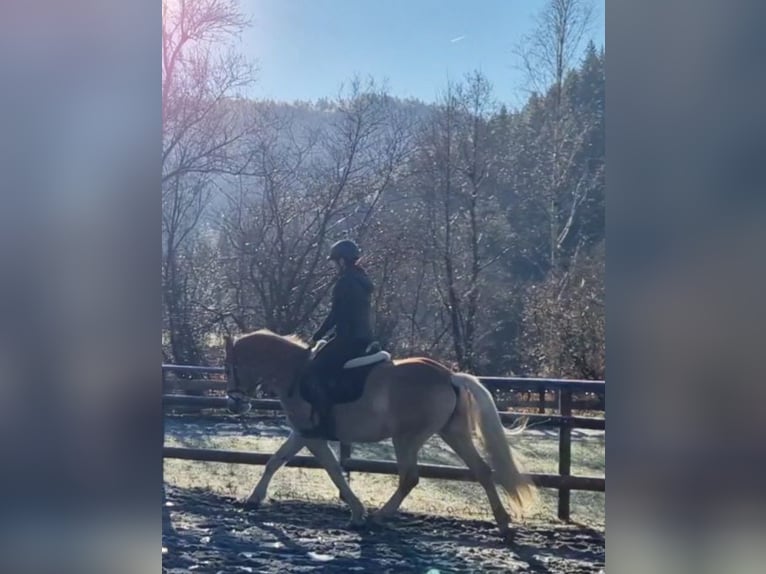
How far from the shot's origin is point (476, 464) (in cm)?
253

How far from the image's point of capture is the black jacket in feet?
8.38

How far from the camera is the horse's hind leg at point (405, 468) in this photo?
8.35ft

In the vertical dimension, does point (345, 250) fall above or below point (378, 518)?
above

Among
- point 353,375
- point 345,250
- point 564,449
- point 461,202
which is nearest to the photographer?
point 564,449

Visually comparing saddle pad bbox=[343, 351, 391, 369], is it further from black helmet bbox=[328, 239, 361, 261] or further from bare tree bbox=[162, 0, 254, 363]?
bare tree bbox=[162, 0, 254, 363]

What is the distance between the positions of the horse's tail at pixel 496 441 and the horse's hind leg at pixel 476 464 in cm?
3

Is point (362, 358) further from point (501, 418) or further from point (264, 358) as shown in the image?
point (501, 418)

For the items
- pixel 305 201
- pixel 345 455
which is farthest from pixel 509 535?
pixel 305 201

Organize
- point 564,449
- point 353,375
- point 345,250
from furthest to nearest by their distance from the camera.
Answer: point 353,375
point 345,250
point 564,449

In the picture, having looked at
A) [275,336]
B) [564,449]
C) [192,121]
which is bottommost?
[564,449]

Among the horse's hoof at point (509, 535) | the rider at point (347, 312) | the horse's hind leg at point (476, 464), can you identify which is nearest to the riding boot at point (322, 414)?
the rider at point (347, 312)

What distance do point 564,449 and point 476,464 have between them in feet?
1.00

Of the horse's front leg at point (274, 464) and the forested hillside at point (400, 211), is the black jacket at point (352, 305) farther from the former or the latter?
the horse's front leg at point (274, 464)
